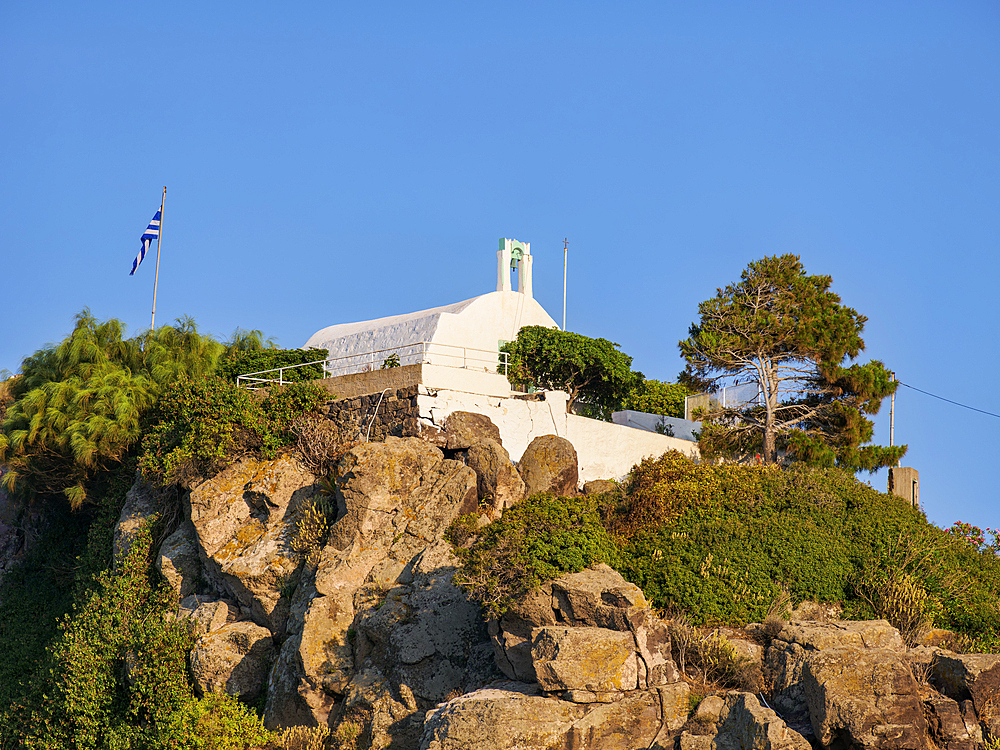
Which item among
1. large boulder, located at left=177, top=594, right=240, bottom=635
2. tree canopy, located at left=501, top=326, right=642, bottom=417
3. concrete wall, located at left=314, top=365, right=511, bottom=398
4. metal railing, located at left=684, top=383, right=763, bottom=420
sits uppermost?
tree canopy, located at left=501, top=326, right=642, bottom=417

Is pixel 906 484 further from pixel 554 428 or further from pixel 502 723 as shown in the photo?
pixel 502 723

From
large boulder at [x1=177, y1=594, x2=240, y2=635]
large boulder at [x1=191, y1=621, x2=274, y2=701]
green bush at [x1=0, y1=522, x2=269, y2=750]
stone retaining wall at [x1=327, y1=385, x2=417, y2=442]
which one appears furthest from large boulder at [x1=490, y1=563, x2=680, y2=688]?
stone retaining wall at [x1=327, y1=385, x2=417, y2=442]

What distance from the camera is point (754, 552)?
629 inches

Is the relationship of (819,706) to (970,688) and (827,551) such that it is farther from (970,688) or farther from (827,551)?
(827,551)

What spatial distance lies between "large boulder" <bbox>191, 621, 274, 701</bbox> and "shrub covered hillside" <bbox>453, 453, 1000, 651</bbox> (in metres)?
4.26

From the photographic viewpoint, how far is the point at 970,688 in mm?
11742

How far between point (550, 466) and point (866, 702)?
29.6 ft

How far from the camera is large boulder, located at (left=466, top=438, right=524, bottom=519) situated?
A: 17.8 m

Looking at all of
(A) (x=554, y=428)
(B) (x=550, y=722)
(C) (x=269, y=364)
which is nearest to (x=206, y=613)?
(A) (x=554, y=428)

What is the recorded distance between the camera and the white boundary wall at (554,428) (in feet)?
66.1

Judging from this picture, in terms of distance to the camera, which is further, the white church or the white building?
the white building

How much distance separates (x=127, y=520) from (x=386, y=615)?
9.44m

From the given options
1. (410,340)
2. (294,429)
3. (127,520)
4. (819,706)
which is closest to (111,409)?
(127,520)

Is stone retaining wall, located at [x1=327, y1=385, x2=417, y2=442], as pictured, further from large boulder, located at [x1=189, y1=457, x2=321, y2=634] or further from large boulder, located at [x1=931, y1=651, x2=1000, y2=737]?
large boulder, located at [x1=931, y1=651, x2=1000, y2=737]
